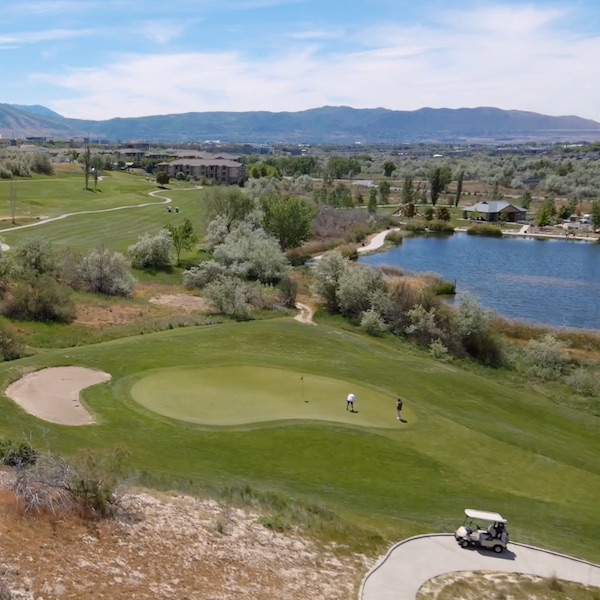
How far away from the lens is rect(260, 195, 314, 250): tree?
258ft

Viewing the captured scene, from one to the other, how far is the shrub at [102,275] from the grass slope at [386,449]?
68.5 ft

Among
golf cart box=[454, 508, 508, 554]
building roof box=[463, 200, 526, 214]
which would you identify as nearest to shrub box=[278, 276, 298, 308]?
golf cart box=[454, 508, 508, 554]

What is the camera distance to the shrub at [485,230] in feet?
374

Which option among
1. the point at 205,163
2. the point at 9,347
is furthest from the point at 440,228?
the point at 9,347

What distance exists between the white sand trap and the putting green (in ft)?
7.55

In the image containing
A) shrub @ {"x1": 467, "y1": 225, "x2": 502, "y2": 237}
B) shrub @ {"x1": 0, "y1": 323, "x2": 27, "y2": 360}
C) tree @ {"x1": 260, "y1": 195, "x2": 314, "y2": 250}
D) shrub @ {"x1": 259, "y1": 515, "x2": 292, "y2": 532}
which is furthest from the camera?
shrub @ {"x1": 467, "y1": 225, "x2": 502, "y2": 237}

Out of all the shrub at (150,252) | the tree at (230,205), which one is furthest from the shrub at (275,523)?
the tree at (230,205)

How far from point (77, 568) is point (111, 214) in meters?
83.8

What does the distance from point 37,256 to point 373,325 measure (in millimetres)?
26452

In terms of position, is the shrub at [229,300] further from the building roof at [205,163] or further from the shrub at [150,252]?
the building roof at [205,163]

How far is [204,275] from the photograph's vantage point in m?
62.0

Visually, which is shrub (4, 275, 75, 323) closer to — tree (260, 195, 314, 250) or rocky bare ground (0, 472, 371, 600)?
rocky bare ground (0, 472, 371, 600)

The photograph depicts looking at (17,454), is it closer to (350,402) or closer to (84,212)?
(350,402)

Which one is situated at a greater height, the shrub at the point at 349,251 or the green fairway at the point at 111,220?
the green fairway at the point at 111,220
